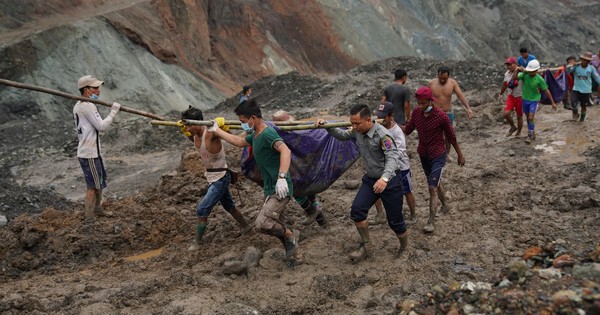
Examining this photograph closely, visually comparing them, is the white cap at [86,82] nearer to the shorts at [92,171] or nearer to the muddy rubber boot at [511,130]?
the shorts at [92,171]

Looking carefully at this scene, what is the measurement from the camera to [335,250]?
6527mm

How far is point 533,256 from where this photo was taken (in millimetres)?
5262

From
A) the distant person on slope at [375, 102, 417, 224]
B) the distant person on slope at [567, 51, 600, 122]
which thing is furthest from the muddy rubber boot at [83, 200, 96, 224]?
the distant person on slope at [567, 51, 600, 122]

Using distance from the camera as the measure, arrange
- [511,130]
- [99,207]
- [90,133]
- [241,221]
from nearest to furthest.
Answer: [241,221] < [90,133] < [99,207] < [511,130]

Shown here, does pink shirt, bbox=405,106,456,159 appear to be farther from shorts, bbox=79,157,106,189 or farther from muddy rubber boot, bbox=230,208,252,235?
shorts, bbox=79,157,106,189

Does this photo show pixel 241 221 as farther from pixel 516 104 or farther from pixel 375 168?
pixel 516 104

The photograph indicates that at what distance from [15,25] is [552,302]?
19449mm

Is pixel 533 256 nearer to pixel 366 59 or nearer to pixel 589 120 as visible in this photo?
pixel 589 120

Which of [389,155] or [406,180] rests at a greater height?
[389,155]

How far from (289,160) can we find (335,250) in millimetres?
Result: 1397

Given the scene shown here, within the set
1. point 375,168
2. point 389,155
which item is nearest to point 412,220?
point 375,168


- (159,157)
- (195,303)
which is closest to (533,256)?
(195,303)

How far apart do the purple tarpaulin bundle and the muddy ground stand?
69cm

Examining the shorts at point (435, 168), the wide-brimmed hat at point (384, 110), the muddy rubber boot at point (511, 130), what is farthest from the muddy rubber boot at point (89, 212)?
the muddy rubber boot at point (511, 130)
